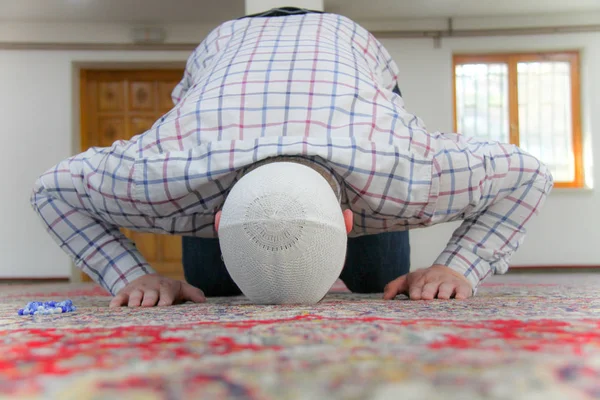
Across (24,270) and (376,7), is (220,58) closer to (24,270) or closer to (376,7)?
(376,7)

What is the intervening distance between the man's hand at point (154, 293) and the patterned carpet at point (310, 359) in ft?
1.59

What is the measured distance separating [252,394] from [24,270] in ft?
20.5

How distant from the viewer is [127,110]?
630 cm

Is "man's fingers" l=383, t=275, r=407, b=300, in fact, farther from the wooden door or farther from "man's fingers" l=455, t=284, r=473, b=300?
the wooden door

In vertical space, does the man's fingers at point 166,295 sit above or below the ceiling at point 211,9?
below

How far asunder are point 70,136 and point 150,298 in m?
5.15

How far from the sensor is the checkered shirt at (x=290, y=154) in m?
1.17

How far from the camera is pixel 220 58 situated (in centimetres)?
148

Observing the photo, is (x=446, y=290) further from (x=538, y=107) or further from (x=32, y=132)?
(x=32, y=132)

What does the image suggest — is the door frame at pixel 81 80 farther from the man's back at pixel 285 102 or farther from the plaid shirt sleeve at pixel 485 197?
the plaid shirt sleeve at pixel 485 197

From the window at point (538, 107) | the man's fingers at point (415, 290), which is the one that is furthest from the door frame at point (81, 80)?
the man's fingers at point (415, 290)

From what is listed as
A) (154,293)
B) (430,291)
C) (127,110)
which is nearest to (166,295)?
(154,293)

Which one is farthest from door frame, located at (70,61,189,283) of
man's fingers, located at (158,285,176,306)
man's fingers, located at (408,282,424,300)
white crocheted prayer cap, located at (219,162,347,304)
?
white crocheted prayer cap, located at (219,162,347,304)

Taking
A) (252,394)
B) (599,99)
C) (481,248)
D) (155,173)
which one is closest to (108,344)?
(252,394)
